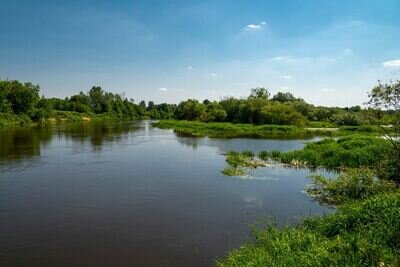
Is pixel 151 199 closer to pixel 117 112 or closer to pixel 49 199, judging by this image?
pixel 49 199

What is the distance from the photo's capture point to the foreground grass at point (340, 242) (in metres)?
6.60

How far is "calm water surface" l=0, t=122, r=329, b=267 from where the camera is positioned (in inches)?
372

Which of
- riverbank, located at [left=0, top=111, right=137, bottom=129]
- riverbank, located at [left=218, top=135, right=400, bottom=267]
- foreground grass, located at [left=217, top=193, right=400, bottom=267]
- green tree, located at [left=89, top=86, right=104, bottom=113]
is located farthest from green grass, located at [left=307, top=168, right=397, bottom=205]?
green tree, located at [left=89, top=86, right=104, bottom=113]

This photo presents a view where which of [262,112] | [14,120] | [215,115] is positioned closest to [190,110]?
[215,115]

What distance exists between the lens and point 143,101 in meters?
198

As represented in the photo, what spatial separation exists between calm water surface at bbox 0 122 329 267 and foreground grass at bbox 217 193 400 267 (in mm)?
1573

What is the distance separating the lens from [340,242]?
738 centimetres

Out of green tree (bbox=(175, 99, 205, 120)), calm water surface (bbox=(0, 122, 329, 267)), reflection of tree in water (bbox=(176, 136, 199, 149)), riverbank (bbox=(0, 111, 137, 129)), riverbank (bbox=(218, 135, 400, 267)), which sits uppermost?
green tree (bbox=(175, 99, 205, 120))

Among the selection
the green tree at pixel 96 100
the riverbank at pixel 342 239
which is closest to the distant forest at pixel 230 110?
the green tree at pixel 96 100

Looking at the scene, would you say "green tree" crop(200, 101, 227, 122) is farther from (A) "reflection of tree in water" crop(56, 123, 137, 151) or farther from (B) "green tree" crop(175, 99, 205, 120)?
(A) "reflection of tree in water" crop(56, 123, 137, 151)

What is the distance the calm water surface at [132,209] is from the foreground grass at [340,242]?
157 centimetres

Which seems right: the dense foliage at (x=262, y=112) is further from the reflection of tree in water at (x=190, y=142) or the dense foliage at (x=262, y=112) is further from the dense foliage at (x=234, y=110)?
the reflection of tree in water at (x=190, y=142)

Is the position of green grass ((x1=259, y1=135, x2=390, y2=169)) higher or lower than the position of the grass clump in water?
higher

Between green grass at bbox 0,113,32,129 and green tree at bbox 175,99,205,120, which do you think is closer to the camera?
green grass at bbox 0,113,32,129
